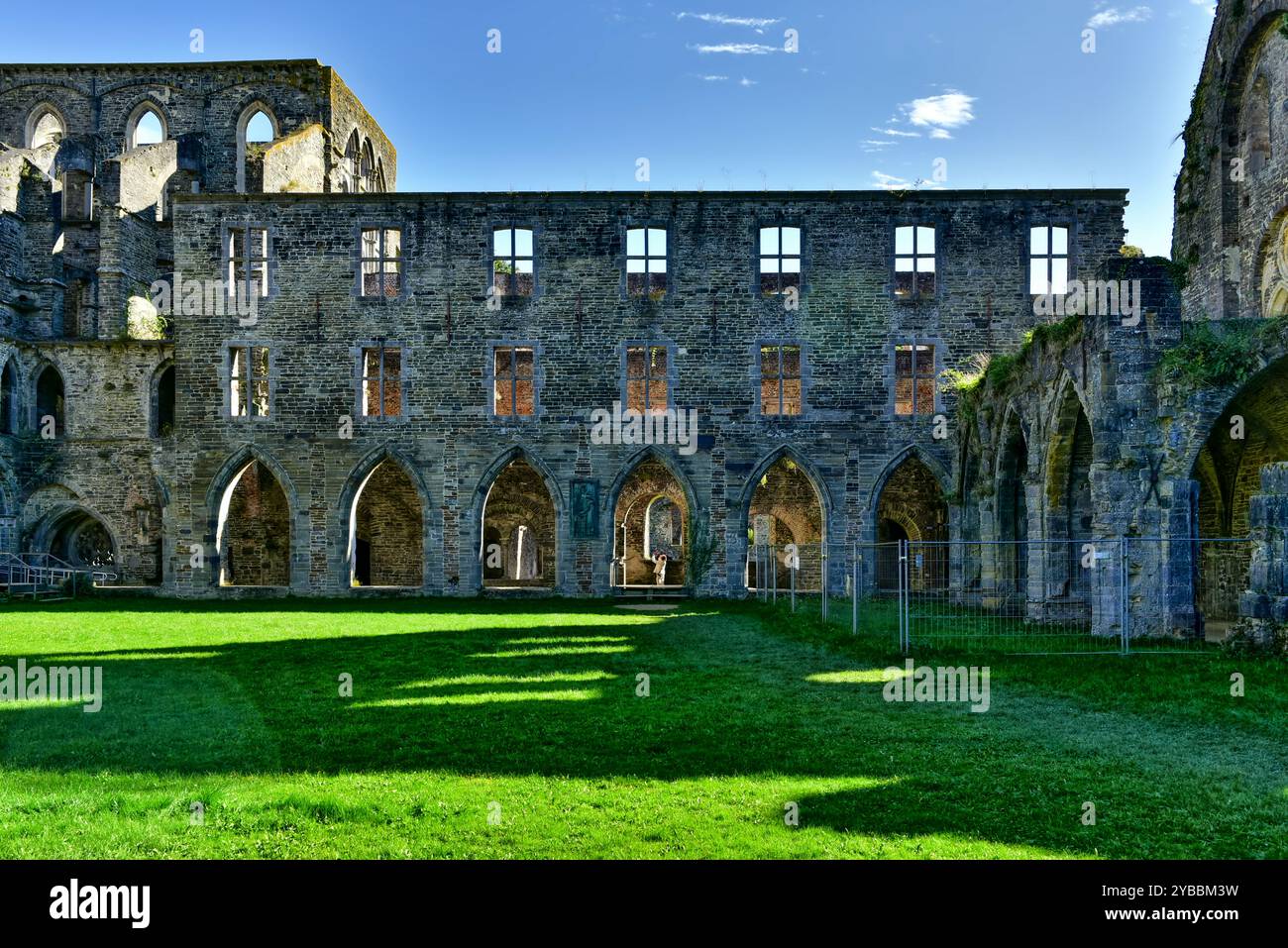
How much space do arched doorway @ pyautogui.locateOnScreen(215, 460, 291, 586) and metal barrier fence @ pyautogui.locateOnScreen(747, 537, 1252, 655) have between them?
592 inches

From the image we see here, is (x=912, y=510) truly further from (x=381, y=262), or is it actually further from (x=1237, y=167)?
(x=381, y=262)

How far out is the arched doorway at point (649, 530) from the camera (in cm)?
3259

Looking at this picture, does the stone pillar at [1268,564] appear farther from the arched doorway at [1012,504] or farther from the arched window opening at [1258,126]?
the arched window opening at [1258,126]

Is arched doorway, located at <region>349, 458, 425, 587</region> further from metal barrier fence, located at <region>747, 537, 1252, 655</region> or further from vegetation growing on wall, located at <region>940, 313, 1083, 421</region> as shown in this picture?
vegetation growing on wall, located at <region>940, 313, 1083, 421</region>

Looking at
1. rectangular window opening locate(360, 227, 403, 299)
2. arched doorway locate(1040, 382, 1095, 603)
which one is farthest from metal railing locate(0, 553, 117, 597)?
arched doorway locate(1040, 382, 1095, 603)

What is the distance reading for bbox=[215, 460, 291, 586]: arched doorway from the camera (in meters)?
31.2

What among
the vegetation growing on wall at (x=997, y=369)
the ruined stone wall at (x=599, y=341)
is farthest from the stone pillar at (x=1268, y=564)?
the ruined stone wall at (x=599, y=341)

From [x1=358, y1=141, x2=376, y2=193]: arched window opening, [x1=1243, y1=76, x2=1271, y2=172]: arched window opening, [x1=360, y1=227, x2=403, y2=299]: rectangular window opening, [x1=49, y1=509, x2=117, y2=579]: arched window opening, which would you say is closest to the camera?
[x1=1243, y1=76, x2=1271, y2=172]: arched window opening

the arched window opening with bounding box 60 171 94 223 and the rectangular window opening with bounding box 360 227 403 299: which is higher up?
the arched window opening with bounding box 60 171 94 223

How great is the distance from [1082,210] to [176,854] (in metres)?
26.4

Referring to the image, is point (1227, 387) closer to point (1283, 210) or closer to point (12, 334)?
point (1283, 210)

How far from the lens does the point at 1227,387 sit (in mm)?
15117

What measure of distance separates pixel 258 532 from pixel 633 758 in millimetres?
26211

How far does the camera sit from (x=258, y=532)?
31562 millimetres
